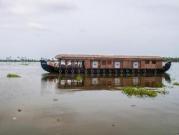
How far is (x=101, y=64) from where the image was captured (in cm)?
5178

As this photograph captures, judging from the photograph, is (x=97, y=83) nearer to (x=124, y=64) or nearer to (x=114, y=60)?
(x=114, y=60)

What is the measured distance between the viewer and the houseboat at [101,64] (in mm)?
50737

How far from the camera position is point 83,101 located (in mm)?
21312

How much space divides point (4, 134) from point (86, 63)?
39.0m

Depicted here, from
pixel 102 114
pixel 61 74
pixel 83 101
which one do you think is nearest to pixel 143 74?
pixel 61 74

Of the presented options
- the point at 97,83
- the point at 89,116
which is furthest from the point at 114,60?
the point at 89,116

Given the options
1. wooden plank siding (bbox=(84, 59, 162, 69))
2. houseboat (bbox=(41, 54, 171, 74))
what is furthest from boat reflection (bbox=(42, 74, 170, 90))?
wooden plank siding (bbox=(84, 59, 162, 69))

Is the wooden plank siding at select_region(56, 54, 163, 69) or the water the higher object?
the wooden plank siding at select_region(56, 54, 163, 69)

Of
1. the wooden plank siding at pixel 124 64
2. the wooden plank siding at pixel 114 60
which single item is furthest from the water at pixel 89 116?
the wooden plank siding at pixel 124 64

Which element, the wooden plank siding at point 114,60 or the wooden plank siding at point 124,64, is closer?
the wooden plank siding at point 114,60

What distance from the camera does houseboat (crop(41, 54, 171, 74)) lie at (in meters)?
50.7

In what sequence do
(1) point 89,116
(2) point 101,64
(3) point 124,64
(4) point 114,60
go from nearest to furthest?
(1) point 89,116, (2) point 101,64, (4) point 114,60, (3) point 124,64

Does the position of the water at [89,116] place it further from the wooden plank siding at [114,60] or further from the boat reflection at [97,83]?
the wooden plank siding at [114,60]

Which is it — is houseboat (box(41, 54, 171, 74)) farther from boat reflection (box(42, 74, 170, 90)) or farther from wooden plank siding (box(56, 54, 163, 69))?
boat reflection (box(42, 74, 170, 90))
